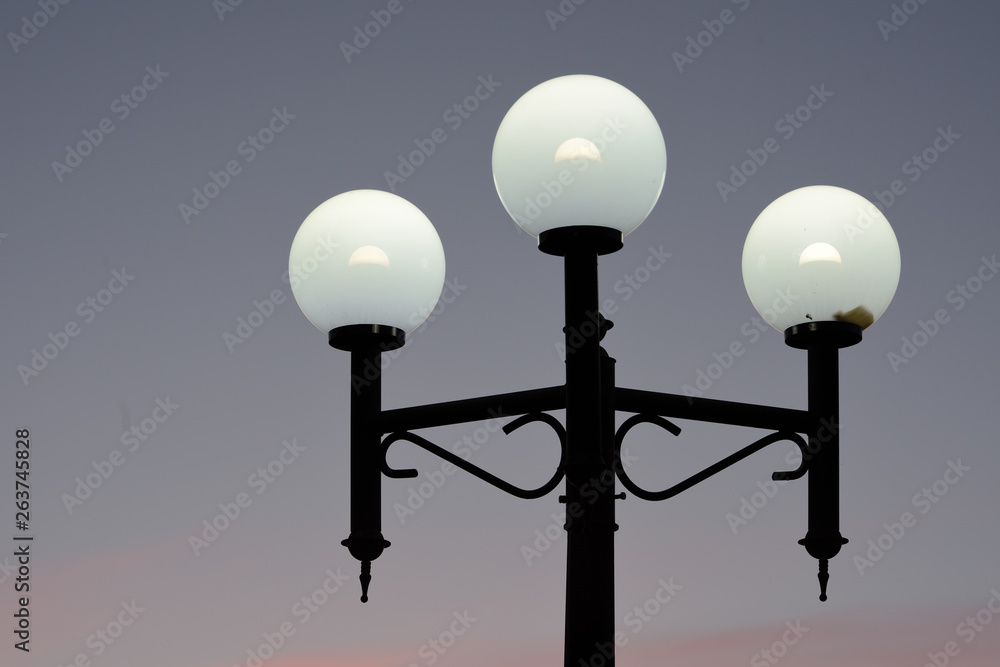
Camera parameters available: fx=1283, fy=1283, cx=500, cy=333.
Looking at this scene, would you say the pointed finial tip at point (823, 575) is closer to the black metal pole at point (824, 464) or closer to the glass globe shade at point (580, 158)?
the black metal pole at point (824, 464)

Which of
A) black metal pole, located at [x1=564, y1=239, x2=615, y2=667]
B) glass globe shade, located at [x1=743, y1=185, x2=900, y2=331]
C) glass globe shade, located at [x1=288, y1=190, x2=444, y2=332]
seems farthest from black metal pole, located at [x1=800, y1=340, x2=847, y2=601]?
glass globe shade, located at [x1=288, y1=190, x2=444, y2=332]

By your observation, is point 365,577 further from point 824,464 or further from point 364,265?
→ point 824,464

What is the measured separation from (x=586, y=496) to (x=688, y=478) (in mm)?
463

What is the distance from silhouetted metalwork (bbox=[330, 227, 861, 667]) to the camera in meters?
3.50

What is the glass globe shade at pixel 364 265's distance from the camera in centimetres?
429

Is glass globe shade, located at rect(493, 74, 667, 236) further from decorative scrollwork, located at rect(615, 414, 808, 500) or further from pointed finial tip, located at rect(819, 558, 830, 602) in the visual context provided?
pointed finial tip, located at rect(819, 558, 830, 602)

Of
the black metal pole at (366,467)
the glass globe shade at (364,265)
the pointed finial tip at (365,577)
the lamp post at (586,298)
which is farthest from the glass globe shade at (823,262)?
the pointed finial tip at (365,577)

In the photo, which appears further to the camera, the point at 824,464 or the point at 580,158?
the point at 824,464

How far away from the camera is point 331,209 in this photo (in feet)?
14.5

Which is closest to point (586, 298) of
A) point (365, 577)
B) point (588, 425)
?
point (588, 425)

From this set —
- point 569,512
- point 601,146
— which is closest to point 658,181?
point 601,146

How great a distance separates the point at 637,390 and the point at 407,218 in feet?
3.71

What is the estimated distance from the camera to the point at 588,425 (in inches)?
137

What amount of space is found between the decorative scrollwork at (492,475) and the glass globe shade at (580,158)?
55cm
